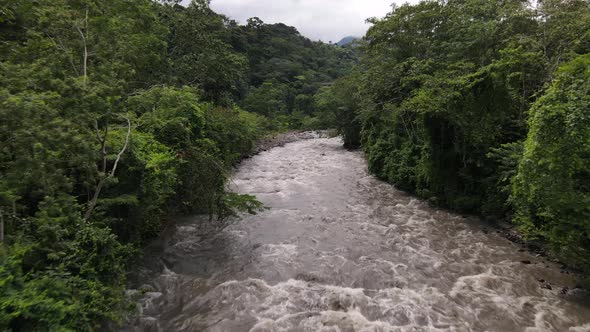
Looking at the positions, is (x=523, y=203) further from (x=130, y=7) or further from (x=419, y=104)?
(x=130, y=7)

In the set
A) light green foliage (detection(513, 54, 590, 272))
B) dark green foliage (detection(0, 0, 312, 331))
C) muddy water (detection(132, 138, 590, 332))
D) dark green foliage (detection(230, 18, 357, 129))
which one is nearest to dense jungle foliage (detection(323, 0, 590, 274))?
light green foliage (detection(513, 54, 590, 272))

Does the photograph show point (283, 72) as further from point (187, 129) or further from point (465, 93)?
point (187, 129)

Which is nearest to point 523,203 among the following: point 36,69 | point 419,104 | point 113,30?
point 419,104

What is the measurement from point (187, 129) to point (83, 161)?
16.2 feet

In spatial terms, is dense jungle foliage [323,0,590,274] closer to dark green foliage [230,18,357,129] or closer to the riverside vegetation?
the riverside vegetation

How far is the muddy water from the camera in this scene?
6348 mm

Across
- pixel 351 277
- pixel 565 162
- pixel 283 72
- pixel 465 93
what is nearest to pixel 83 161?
pixel 351 277

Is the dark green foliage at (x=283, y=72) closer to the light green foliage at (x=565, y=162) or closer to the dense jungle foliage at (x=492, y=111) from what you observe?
the dense jungle foliage at (x=492, y=111)

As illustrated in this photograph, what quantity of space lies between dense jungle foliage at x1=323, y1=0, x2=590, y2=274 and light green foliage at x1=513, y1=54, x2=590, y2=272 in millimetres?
20

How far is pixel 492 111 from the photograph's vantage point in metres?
11.1

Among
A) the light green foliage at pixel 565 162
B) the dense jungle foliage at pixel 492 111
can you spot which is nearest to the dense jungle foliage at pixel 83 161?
the light green foliage at pixel 565 162

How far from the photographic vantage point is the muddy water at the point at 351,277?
20.8 ft

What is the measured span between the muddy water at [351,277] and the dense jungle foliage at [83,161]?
1167 millimetres

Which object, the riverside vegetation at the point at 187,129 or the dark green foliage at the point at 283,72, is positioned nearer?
the riverside vegetation at the point at 187,129
